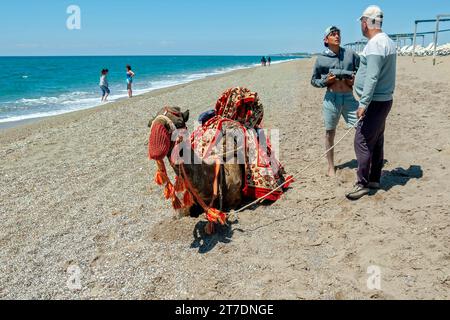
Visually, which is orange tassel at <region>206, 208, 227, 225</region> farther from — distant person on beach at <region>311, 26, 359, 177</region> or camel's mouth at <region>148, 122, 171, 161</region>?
distant person on beach at <region>311, 26, 359, 177</region>

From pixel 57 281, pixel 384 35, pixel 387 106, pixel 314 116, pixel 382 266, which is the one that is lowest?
pixel 57 281

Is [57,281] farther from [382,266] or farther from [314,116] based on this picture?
[314,116]

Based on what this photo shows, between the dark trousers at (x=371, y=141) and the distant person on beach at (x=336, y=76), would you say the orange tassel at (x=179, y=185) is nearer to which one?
the dark trousers at (x=371, y=141)

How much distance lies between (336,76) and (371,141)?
104 cm

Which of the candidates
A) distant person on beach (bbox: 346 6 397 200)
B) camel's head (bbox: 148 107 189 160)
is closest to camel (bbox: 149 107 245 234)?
camel's head (bbox: 148 107 189 160)

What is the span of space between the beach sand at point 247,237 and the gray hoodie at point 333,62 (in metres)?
1.51

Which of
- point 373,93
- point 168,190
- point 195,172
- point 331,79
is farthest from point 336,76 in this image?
point 168,190

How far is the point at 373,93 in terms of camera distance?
4328 millimetres

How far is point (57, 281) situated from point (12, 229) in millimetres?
1749

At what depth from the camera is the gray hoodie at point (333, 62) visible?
5.13m

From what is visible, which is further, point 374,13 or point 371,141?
point 371,141

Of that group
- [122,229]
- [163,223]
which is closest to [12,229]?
[122,229]

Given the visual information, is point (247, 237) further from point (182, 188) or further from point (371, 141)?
point (371, 141)
